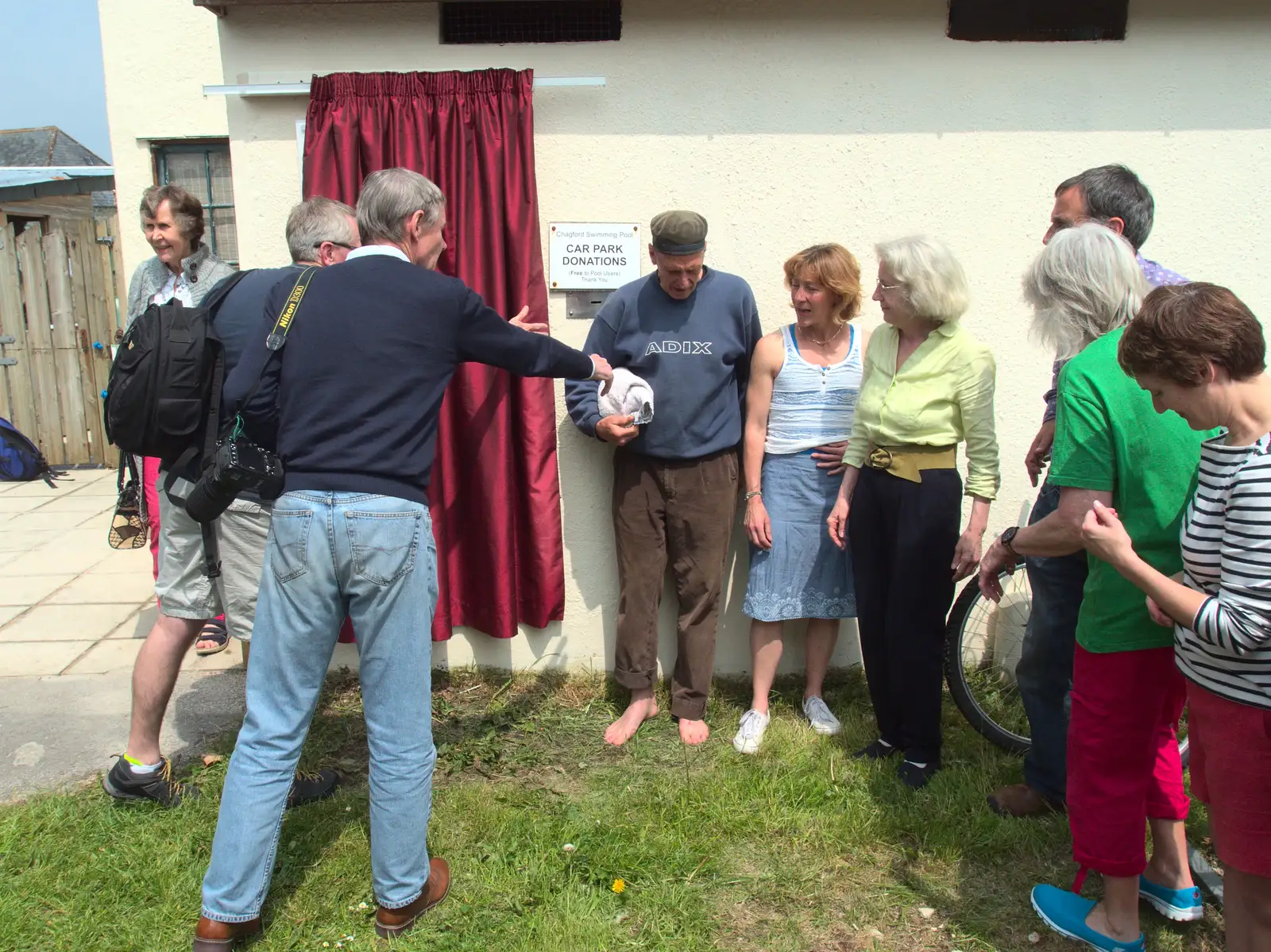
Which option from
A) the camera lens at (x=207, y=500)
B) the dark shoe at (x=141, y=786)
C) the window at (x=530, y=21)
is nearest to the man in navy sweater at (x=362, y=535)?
the camera lens at (x=207, y=500)

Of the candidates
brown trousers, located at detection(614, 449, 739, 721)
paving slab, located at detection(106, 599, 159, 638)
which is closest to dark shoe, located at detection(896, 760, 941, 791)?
brown trousers, located at detection(614, 449, 739, 721)

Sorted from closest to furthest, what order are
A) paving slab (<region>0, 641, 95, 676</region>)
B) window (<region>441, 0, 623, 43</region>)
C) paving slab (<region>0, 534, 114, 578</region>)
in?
1. window (<region>441, 0, 623, 43</region>)
2. paving slab (<region>0, 641, 95, 676</region>)
3. paving slab (<region>0, 534, 114, 578</region>)

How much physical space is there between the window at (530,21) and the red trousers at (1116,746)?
3014 millimetres

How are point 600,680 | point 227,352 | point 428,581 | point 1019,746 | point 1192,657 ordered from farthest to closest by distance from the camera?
point 600,680 → point 1019,746 → point 227,352 → point 428,581 → point 1192,657

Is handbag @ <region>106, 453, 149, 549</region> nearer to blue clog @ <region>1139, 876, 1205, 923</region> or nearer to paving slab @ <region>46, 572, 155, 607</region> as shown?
paving slab @ <region>46, 572, 155, 607</region>

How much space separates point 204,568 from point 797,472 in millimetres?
2241

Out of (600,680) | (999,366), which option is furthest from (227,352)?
(999,366)

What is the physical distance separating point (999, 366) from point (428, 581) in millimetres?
2726

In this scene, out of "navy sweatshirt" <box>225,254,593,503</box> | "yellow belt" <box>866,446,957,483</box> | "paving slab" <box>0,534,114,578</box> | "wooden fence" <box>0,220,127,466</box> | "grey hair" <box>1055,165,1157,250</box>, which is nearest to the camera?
"navy sweatshirt" <box>225,254,593,503</box>

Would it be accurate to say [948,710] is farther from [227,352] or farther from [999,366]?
[227,352]

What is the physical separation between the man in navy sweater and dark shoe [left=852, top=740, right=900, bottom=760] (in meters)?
1.77

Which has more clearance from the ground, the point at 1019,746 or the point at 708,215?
the point at 708,215

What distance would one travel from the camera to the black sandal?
4801mm

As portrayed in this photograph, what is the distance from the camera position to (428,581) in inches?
102
